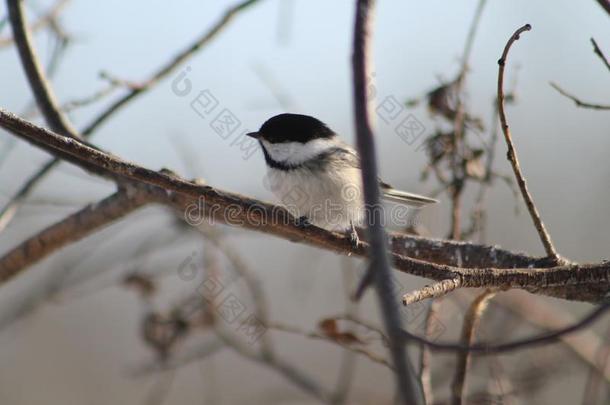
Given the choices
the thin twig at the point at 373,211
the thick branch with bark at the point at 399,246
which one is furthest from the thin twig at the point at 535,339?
the thick branch with bark at the point at 399,246

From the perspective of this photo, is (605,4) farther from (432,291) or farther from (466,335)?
(466,335)

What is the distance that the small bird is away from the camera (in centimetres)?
298

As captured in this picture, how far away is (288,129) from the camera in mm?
3203

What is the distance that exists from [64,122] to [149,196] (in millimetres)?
510

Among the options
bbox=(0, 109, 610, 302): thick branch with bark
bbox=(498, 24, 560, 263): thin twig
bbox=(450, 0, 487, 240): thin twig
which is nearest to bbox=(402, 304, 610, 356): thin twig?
bbox=(0, 109, 610, 302): thick branch with bark

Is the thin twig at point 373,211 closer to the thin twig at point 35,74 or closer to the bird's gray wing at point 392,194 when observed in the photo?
the thin twig at point 35,74

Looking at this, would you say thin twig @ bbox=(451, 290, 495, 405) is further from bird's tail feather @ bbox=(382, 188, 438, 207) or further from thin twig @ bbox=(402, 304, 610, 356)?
bird's tail feather @ bbox=(382, 188, 438, 207)

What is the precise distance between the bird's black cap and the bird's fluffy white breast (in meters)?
0.02

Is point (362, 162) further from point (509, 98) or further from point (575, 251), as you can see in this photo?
point (575, 251)

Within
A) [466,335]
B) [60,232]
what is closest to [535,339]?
[466,335]

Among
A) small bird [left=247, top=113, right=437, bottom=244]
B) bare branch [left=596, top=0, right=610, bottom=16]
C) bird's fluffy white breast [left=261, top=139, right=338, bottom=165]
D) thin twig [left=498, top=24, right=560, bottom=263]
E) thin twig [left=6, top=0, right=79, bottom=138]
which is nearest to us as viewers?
bare branch [left=596, top=0, right=610, bottom=16]

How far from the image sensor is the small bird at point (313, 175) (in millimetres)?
2984

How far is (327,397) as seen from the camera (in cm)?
311

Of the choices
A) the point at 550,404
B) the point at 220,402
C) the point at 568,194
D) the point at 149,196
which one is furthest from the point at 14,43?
the point at 568,194
